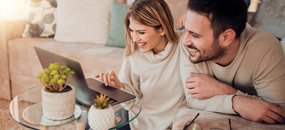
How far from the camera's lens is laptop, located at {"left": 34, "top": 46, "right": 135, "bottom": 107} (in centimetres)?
99

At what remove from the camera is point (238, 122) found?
91cm

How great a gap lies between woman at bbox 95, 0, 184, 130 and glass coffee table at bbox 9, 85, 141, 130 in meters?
0.21

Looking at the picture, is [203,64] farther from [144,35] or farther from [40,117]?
[40,117]

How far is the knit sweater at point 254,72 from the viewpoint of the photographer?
1.01 metres

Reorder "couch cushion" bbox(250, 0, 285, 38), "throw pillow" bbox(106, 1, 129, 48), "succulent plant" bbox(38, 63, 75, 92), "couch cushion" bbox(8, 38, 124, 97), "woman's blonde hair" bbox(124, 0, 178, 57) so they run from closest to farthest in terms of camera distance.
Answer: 1. "succulent plant" bbox(38, 63, 75, 92)
2. "woman's blonde hair" bbox(124, 0, 178, 57)
3. "couch cushion" bbox(250, 0, 285, 38)
4. "couch cushion" bbox(8, 38, 124, 97)
5. "throw pillow" bbox(106, 1, 129, 48)

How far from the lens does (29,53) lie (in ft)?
7.48

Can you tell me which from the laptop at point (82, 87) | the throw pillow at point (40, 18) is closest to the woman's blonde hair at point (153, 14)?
the laptop at point (82, 87)

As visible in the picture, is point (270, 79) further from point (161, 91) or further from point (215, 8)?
point (161, 91)

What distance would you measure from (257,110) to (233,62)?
0.80 feet

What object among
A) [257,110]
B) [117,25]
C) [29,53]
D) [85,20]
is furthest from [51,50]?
[257,110]

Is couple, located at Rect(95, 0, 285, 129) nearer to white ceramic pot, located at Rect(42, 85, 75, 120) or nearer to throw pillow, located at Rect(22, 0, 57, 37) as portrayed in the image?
white ceramic pot, located at Rect(42, 85, 75, 120)

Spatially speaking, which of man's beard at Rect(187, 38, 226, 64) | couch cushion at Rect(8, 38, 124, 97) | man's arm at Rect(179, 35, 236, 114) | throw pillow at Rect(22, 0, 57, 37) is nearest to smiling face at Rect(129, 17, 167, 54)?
man's arm at Rect(179, 35, 236, 114)

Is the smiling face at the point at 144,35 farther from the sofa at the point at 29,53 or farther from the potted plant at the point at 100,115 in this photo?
the sofa at the point at 29,53

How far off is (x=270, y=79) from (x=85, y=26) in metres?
1.81
